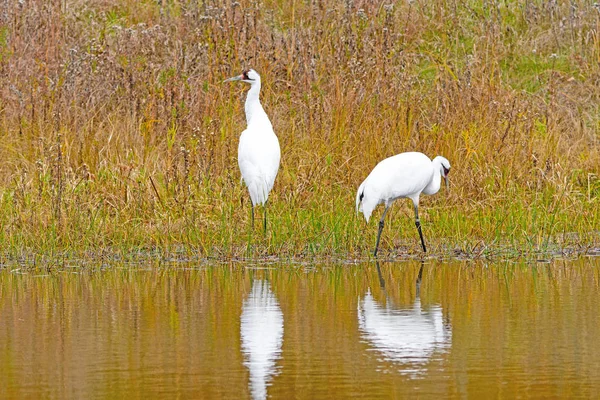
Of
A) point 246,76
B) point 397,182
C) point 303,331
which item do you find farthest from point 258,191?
point 303,331

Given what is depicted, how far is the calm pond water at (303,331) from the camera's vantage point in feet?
15.9

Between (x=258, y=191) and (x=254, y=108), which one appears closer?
(x=258, y=191)

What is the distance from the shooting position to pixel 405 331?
5941mm

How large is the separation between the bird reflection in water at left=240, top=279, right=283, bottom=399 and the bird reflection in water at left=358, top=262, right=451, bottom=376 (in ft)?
1.38

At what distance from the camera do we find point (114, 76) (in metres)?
12.5

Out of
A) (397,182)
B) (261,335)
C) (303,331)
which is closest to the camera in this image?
(261,335)

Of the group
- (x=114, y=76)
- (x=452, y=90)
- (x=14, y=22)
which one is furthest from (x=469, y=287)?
(x=14, y=22)

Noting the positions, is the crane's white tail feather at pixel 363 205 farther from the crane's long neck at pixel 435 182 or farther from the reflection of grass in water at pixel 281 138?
the crane's long neck at pixel 435 182

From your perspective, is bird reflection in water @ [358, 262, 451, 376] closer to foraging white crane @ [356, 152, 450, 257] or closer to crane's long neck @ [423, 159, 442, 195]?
foraging white crane @ [356, 152, 450, 257]

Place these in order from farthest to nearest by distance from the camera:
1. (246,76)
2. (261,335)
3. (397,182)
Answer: (246,76)
(397,182)
(261,335)

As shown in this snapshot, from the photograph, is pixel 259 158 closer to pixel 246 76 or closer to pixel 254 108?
pixel 254 108

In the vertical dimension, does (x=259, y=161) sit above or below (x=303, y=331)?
above

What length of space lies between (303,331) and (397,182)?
3.69m

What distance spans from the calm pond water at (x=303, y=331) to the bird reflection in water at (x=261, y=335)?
0.03ft
